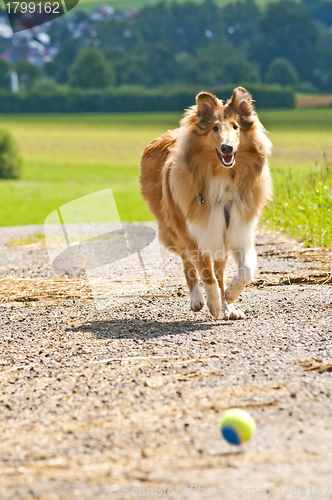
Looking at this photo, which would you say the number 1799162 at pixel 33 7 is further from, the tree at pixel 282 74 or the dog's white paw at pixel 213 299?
the tree at pixel 282 74

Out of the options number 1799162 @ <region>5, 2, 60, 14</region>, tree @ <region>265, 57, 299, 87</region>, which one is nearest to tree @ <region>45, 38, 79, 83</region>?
tree @ <region>265, 57, 299, 87</region>

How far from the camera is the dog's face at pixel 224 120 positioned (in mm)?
4719

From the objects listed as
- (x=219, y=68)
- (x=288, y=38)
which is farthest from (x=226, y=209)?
(x=288, y=38)

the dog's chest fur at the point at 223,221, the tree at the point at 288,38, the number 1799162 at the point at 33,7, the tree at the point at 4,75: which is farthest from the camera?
the tree at the point at 4,75

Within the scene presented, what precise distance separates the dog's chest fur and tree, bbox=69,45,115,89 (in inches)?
1527

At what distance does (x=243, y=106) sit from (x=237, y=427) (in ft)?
9.80

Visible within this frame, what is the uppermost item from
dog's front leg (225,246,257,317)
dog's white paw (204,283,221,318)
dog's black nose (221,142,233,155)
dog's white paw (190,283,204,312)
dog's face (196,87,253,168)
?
dog's face (196,87,253,168)

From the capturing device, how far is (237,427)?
2586 mm

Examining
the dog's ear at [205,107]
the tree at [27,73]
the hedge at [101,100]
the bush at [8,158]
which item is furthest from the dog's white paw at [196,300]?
the tree at [27,73]

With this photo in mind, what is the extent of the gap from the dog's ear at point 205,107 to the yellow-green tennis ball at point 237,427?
279cm

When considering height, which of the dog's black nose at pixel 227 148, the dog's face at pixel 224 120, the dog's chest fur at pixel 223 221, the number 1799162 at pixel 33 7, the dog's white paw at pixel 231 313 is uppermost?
the number 1799162 at pixel 33 7

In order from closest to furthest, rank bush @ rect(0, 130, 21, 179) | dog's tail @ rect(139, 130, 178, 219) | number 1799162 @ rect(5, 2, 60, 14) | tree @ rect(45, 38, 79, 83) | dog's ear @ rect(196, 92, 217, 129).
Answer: dog's ear @ rect(196, 92, 217, 129) < dog's tail @ rect(139, 130, 178, 219) < number 1799162 @ rect(5, 2, 60, 14) < bush @ rect(0, 130, 21, 179) < tree @ rect(45, 38, 79, 83)

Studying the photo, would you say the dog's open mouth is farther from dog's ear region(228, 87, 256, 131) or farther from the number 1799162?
→ the number 1799162

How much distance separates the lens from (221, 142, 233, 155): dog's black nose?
464 cm
